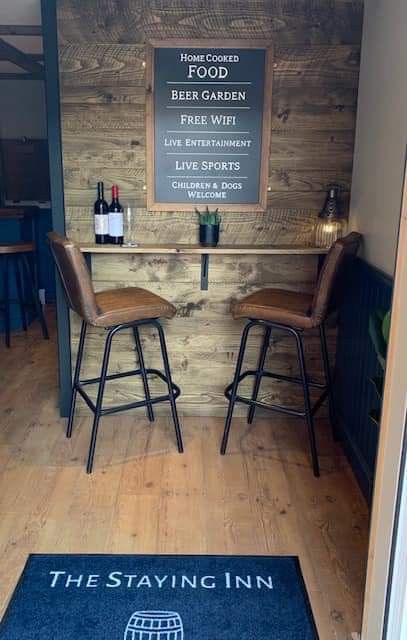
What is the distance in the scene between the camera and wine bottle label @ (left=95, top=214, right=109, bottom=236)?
274 centimetres

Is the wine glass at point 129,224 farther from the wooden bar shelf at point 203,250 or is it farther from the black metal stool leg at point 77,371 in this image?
the black metal stool leg at point 77,371

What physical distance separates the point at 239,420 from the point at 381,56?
1839 millimetres

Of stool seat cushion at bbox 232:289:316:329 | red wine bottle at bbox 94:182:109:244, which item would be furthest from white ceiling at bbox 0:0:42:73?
stool seat cushion at bbox 232:289:316:329

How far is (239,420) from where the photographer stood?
9.95 feet

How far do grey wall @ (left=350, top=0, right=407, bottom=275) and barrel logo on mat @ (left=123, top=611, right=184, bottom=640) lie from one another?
4.60 ft

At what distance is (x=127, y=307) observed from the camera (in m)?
2.46

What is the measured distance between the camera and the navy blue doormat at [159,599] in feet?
5.24

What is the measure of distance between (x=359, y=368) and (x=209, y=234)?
0.94 m

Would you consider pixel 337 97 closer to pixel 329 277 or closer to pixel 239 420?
pixel 329 277

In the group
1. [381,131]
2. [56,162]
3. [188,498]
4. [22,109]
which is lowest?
[188,498]

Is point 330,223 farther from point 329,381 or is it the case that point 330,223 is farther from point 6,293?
point 6,293

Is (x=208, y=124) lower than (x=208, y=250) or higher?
higher

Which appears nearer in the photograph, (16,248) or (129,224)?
(129,224)

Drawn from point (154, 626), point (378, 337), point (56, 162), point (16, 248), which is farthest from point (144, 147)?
point (154, 626)
